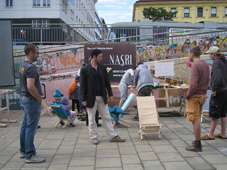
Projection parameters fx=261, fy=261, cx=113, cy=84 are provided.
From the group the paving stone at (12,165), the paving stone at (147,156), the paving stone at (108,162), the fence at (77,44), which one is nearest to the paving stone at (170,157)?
the paving stone at (147,156)

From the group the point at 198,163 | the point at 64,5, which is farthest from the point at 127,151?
the point at 64,5

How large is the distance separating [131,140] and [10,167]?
8.80 ft

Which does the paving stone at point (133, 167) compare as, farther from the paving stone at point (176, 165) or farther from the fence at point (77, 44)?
the fence at point (77, 44)

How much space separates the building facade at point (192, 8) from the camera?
6269 centimetres

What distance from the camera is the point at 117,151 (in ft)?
16.9

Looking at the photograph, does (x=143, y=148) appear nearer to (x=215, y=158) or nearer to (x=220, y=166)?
(x=215, y=158)

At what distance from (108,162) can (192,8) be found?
65.9 meters

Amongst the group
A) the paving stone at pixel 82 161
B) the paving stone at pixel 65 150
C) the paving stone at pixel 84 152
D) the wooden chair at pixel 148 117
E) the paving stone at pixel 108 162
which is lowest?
the paving stone at pixel 65 150

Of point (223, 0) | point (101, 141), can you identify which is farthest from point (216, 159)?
point (223, 0)

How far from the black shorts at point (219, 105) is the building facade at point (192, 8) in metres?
60.0

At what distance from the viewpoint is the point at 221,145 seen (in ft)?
17.6

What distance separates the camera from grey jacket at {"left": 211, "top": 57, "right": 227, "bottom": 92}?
18.1 feet

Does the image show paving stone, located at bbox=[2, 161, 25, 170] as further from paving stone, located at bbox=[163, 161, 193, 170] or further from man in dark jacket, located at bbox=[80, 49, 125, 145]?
paving stone, located at bbox=[163, 161, 193, 170]

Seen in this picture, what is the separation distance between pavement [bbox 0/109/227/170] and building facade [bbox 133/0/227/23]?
59.8 m
